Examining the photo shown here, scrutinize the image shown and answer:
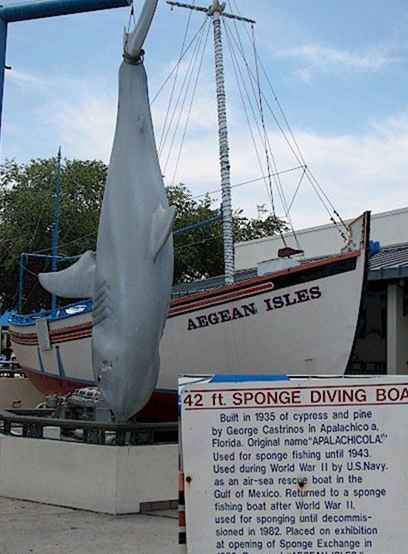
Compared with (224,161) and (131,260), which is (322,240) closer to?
(224,161)

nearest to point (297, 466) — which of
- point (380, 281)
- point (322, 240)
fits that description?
point (380, 281)

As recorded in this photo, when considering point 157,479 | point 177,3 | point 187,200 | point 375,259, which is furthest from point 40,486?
point 187,200

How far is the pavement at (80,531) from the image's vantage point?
6.74 m

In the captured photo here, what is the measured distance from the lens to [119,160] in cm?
984

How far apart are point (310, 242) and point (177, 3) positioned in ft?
27.8

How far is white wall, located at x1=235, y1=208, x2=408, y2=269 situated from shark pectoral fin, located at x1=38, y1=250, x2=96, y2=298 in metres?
13.2

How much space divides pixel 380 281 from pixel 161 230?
7.63 m

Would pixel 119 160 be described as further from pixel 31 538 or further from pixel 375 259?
pixel 375 259

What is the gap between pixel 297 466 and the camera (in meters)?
4.11

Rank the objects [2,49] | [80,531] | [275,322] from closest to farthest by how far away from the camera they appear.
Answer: [80,531] < [2,49] < [275,322]

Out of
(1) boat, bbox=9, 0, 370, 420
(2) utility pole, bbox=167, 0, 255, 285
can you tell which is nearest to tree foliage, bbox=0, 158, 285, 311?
(2) utility pole, bbox=167, 0, 255, 285

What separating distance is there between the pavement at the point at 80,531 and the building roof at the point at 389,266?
800 centimetres

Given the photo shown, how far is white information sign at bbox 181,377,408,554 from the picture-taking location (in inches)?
159

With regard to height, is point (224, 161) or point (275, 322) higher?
point (224, 161)
